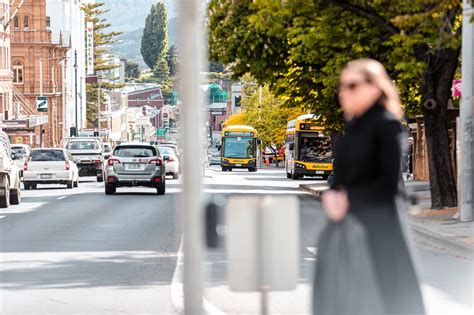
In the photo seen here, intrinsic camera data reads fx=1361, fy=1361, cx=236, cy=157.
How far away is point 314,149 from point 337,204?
6056 centimetres

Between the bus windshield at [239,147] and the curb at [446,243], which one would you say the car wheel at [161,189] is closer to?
the curb at [446,243]

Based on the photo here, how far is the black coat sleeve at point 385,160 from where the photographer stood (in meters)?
7.57

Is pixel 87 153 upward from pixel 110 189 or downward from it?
upward

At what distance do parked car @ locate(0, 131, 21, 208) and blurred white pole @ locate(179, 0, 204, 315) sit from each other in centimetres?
2484

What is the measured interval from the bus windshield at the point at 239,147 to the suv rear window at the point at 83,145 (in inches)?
1435

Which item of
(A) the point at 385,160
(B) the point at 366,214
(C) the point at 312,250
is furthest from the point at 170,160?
(A) the point at 385,160

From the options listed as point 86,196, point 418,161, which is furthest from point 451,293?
point 418,161

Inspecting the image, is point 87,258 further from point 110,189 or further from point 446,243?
point 110,189

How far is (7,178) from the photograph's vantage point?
33.3 m

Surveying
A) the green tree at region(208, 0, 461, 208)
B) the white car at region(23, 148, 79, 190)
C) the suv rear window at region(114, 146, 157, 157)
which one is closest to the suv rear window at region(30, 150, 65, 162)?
the white car at region(23, 148, 79, 190)

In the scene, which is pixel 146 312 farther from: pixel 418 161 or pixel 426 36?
pixel 418 161

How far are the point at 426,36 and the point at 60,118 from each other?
317 ft

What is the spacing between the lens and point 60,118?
122 metres

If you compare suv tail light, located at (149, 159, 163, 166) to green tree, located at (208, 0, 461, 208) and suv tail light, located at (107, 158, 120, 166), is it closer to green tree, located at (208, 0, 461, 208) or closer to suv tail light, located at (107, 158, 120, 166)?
suv tail light, located at (107, 158, 120, 166)
